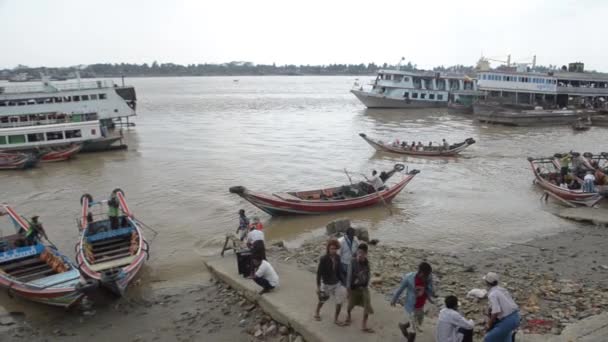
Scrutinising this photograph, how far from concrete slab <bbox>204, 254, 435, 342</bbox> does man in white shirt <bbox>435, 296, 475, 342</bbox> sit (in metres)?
1.14

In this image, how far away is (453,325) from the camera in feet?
20.5

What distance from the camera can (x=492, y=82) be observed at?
57.0m

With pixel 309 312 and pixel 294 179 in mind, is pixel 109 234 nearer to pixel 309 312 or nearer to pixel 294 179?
pixel 309 312

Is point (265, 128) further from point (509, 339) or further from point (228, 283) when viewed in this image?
point (509, 339)

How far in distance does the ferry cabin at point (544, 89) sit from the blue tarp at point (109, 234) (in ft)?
168

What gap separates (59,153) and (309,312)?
29.1m

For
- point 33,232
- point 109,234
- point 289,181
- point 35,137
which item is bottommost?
point 289,181

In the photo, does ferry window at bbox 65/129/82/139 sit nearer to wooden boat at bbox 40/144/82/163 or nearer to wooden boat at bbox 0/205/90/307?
wooden boat at bbox 40/144/82/163

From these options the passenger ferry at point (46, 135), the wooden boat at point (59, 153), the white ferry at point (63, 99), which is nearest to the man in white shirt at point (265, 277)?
the wooden boat at point (59, 153)

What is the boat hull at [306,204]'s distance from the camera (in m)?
17.3

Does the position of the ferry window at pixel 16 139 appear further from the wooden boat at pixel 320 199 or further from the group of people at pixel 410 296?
the group of people at pixel 410 296

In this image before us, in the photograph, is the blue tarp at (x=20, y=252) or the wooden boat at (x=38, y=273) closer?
the wooden boat at (x=38, y=273)

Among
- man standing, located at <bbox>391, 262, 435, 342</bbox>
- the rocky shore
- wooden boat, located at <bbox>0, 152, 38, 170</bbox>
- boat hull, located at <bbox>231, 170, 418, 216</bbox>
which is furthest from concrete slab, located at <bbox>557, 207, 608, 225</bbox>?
wooden boat, located at <bbox>0, 152, 38, 170</bbox>

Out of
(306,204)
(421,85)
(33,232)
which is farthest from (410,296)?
(421,85)
